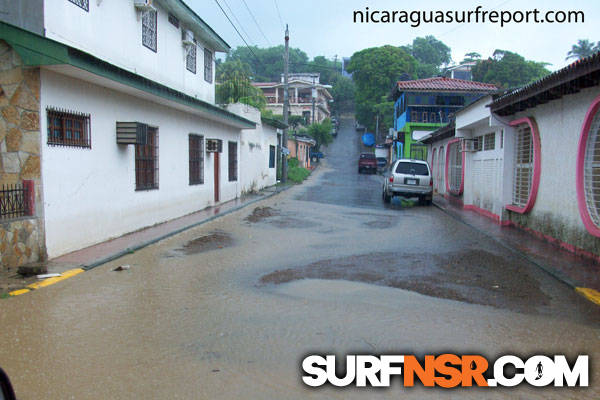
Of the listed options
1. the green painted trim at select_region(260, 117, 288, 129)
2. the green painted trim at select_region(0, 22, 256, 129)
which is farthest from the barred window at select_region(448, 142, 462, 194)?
the green painted trim at select_region(0, 22, 256, 129)

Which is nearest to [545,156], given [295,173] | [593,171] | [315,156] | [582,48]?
[593,171]

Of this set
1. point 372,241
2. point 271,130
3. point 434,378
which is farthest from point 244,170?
point 434,378

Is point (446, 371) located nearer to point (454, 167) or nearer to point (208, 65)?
point (208, 65)

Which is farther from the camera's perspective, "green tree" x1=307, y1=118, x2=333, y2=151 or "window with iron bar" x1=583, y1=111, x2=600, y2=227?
"green tree" x1=307, y1=118, x2=333, y2=151

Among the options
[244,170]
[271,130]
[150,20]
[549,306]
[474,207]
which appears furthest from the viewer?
[271,130]

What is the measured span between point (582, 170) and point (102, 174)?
9.42 metres

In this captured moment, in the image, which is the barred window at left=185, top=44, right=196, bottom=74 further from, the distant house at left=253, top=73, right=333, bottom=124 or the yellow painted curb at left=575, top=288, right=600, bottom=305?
the distant house at left=253, top=73, right=333, bottom=124

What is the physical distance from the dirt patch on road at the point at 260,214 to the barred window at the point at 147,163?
3111 millimetres

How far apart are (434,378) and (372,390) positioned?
1.92ft

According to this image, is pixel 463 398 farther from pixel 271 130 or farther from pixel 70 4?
pixel 271 130

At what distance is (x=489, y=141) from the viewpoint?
A: 1712 centimetres

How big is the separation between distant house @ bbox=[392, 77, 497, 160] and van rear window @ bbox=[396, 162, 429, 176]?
67.4 feet

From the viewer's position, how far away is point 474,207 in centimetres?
1895

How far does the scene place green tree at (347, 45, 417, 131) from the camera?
2411 inches
